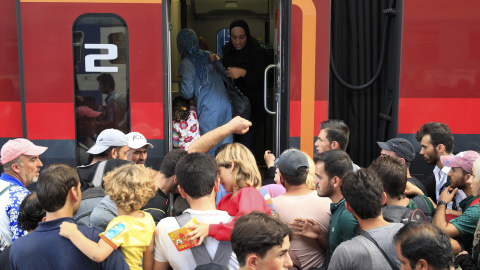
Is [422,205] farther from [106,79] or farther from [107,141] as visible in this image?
[106,79]

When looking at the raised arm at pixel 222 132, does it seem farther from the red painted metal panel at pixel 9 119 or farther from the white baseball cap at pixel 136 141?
the red painted metal panel at pixel 9 119

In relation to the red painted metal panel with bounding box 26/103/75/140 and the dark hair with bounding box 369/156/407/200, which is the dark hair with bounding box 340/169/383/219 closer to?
the dark hair with bounding box 369/156/407/200

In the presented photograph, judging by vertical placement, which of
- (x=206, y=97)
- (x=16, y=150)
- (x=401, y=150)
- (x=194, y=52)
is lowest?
(x=401, y=150)

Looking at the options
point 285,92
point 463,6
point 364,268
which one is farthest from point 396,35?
point 364,268

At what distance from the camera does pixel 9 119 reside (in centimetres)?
493

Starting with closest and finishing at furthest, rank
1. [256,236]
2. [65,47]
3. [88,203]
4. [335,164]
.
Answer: [256,236]
[335,164]
[88,203]
[65,47]

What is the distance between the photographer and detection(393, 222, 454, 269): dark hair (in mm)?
2227

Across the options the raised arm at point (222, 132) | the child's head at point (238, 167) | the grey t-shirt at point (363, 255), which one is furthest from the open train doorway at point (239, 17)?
the grey t-shirt at point (363, 255)

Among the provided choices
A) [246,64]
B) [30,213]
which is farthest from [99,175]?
[246,64]

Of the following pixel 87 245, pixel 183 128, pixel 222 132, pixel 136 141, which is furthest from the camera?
pixel 183 128

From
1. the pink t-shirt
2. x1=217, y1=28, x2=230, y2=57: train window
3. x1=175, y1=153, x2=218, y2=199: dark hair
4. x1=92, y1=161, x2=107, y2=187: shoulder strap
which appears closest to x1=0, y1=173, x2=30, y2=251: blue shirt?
x1=92, y1=161, x2=107, y2=187: shoulder strap

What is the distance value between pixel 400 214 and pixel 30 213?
193cm

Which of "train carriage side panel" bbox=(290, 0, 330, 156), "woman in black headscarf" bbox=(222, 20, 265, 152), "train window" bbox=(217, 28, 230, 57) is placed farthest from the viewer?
"train window" bbox=(217, 28, 230, 57)

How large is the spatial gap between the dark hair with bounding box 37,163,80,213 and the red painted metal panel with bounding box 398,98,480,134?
3.26 m
